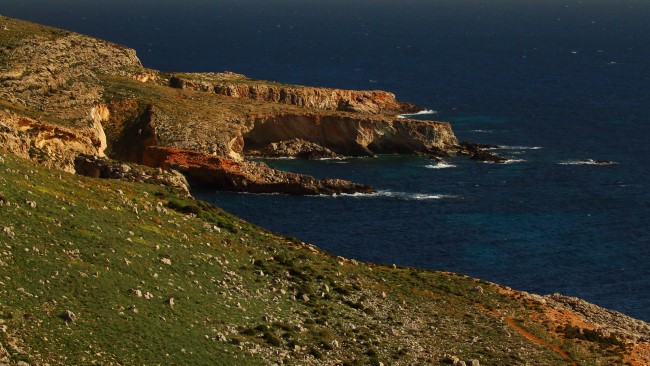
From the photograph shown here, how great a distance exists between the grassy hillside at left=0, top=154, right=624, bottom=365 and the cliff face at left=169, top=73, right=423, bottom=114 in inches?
3052

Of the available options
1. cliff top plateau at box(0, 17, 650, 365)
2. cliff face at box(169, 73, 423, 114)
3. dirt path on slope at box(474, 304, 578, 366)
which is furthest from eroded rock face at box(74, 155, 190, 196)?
cliff face at box(169, 73, 423, 114)

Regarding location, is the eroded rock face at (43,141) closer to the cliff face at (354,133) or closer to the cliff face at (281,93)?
the cliff face at (354,133)

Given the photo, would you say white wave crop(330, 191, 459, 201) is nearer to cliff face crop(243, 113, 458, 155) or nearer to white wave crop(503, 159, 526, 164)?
white wave crop(503, 159, 526, 164)

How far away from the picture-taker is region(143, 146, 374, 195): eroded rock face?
12000cm

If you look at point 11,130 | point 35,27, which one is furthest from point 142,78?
point 11,130

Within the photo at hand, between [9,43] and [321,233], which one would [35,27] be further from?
[321,233]

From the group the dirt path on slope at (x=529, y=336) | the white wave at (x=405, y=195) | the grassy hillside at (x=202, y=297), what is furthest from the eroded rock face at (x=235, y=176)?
the dirt path on slope at (x=529, y=336)

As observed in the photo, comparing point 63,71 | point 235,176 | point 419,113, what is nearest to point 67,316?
point 235,176

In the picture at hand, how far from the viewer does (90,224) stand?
58000 millimetres

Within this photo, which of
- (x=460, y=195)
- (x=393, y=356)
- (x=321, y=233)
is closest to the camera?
(x=393, y=356)

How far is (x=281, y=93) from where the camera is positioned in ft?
516

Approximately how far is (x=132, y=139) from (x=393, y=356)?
7295cm

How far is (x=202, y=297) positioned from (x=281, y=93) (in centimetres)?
10259

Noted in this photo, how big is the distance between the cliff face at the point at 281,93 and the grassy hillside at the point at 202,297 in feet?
254
